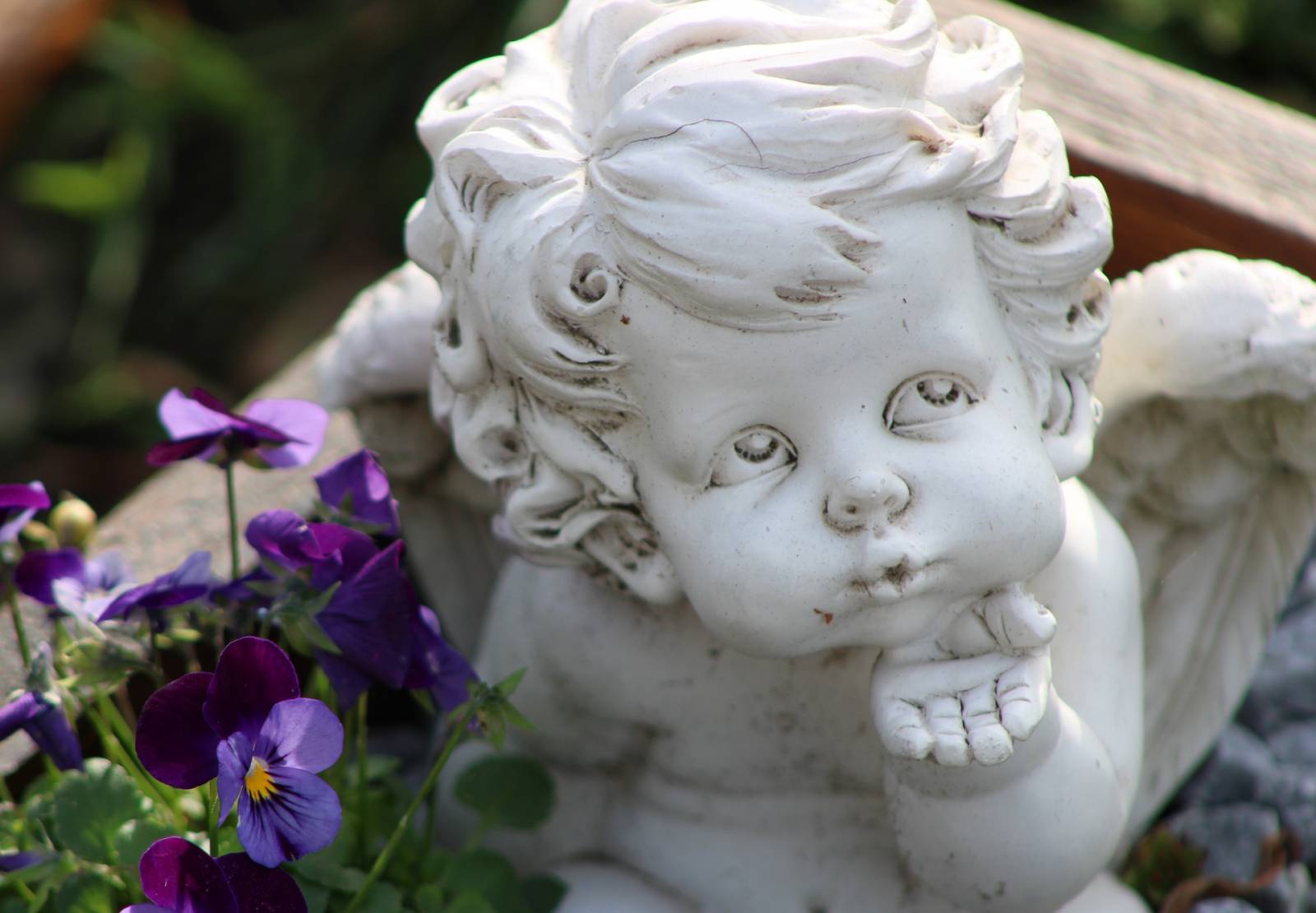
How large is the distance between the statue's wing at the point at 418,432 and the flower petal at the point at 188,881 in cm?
33

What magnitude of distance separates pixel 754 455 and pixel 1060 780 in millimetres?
310

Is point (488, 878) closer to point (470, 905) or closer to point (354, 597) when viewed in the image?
point (470, 905)

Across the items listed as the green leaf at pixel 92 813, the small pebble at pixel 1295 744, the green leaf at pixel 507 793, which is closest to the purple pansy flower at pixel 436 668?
the green leaf at pixel 507 793

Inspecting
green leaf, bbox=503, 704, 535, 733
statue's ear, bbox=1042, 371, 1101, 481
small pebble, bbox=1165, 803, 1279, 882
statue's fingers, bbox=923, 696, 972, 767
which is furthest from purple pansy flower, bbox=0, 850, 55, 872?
small pebble, bbox=1165, 803, 1279, 882

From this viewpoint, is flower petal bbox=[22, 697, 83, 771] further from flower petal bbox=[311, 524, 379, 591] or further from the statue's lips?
the statue's lips

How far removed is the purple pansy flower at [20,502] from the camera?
3.79ft

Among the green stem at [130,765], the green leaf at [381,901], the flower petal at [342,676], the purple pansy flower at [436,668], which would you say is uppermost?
the flower petal at [342,676]

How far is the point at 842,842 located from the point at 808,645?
33cm

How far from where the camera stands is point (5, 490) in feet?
3.83

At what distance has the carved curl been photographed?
0.89 metres

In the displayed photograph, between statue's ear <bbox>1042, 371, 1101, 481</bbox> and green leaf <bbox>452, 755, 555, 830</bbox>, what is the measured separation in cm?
49

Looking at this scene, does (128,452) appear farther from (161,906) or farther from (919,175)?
(919,175)

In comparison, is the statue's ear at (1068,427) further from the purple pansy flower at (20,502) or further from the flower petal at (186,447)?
the purple pansy flower at (20,502)

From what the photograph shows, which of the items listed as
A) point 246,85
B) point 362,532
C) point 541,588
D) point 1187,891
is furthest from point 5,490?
point 246,85
